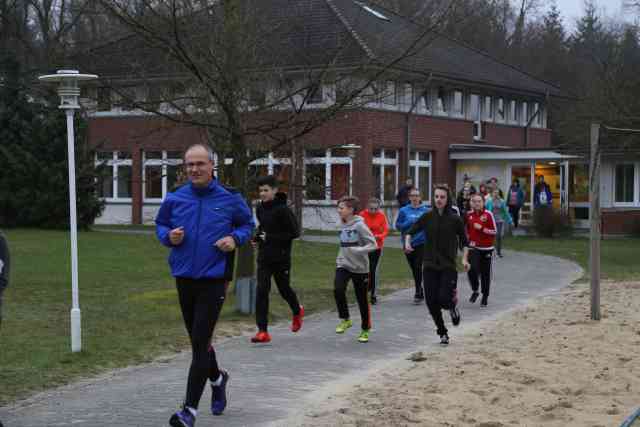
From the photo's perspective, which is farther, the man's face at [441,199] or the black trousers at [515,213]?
the black trousers at [515,213]

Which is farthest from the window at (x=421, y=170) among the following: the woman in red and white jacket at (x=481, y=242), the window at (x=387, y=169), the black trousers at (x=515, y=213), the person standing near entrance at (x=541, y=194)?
the woman in red and white jacket at (x=481, y=242)

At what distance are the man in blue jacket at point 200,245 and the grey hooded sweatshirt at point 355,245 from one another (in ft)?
15.1

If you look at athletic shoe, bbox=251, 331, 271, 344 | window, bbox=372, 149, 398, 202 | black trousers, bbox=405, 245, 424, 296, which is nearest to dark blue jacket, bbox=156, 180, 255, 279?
athletic shoe, bbox=251, 331, 271, 344

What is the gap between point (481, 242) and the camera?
16141 millimetres

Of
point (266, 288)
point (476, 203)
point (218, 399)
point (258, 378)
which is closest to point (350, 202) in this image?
point (266, 288)

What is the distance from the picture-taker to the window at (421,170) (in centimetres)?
4022

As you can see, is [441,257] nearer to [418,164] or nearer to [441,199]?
[441,199]

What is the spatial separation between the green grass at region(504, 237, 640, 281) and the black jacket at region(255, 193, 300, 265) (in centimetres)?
1019

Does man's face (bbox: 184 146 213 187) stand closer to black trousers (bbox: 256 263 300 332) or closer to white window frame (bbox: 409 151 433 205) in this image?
black trousers (bbox: 256 263 300 332)

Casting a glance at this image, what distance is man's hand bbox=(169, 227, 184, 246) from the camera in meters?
7.32

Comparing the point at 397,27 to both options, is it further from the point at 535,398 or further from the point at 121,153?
the point at 121,153

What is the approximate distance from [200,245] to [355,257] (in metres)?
4.97

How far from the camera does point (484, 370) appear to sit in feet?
33.2

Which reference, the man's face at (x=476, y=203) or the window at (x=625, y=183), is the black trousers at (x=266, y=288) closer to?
the man's face at (x=476, y=203)
